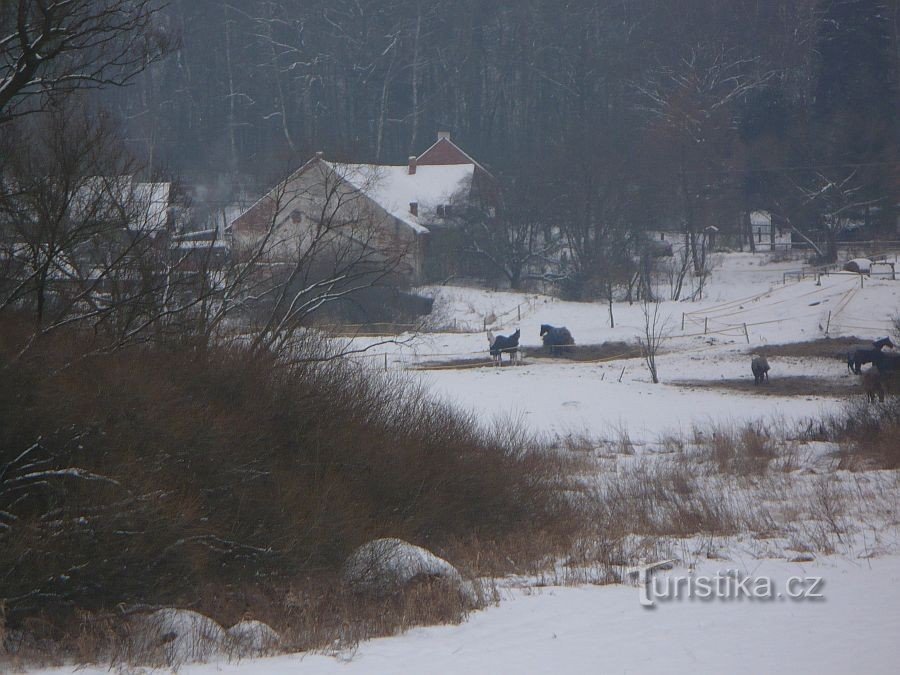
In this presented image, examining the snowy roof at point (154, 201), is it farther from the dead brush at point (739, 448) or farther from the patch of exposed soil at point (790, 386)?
the patch of exposed soil at point (790, 386)

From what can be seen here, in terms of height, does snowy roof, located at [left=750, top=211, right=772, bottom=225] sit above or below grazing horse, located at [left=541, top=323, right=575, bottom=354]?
above

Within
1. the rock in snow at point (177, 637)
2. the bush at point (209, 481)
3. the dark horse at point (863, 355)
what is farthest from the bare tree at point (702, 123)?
the rock in snow at point (177, 637)

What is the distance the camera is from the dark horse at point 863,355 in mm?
29656

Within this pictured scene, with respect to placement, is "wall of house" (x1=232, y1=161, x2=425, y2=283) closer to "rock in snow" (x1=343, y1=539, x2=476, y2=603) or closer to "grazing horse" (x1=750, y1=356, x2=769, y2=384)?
"rock in snow" (x1=343, y1=539, x2=476, y2=603)

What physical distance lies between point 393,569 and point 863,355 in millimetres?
24798

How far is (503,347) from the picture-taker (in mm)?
35125

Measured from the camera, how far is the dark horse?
29.7m

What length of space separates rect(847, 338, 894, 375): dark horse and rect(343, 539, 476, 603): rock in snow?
2396cm

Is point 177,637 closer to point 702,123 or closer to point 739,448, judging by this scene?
point 739,448

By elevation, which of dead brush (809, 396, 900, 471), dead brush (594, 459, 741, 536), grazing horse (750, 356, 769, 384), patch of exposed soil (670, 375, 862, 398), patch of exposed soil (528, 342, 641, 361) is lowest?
dead brush (594, 459, 741, 536)

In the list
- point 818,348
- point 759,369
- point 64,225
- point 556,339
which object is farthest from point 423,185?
point 64,225

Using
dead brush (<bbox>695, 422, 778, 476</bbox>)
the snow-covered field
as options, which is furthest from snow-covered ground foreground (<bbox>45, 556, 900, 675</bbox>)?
dead brush (<bbox>695, 422, 778, 476</bbox>)

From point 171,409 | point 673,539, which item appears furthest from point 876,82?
point 171,409

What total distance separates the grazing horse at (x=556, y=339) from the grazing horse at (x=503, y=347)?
1614mm
